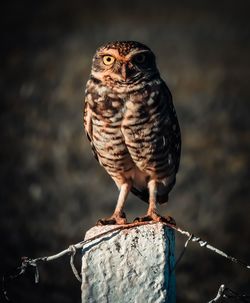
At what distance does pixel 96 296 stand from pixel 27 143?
10.8 metres

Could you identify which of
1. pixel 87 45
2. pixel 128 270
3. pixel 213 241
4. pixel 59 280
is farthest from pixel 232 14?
pixel 128 270

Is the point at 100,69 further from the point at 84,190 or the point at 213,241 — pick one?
the point at 84,190

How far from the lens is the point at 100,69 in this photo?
14.5 ft

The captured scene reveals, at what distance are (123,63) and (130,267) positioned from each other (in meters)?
1.64

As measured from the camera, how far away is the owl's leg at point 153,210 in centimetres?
388

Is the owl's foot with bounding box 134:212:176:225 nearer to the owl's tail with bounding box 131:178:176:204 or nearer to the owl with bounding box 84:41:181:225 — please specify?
the owl with bounding box 84:41:181:225

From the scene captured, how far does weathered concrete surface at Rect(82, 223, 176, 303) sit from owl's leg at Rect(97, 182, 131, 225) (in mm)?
755

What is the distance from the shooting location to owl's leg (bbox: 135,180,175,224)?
3881 mm

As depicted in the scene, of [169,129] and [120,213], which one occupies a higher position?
[169,129]

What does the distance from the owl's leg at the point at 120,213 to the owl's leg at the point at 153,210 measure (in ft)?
0.42

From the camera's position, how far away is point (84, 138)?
1316 centimetres

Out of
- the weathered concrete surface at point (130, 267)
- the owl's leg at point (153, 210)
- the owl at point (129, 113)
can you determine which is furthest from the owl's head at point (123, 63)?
the weathered concrete surface at point (130, 267)

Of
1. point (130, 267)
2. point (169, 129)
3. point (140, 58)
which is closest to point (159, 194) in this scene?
point (169, 129)

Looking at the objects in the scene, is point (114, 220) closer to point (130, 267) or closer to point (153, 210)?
point (153, 210)
